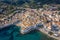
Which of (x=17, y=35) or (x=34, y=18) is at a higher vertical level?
(x=34, y=18)

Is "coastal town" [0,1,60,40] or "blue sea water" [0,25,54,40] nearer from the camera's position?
"blue sea water" [0,25,54,40]

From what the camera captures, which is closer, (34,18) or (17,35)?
(17,35)

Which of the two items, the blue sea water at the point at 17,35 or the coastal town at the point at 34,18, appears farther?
the coastal town at the point at 34,18

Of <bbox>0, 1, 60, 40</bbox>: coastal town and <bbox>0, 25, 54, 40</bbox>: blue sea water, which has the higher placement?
<bbox>0, 1, 60, 40</bbox>: coastal town

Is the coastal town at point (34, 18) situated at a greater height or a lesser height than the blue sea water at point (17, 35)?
greater
